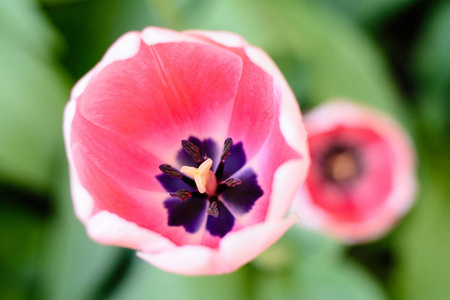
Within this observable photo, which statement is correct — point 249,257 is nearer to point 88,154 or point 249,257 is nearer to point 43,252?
point 88,154

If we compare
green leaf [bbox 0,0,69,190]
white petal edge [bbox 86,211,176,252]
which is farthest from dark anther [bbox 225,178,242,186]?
green leaf [bbox 0,0,69,190]

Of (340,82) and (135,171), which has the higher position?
(340,82)

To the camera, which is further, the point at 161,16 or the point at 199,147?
the point at 161,16

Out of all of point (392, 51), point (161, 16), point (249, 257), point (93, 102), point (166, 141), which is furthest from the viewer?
point (392, 51)

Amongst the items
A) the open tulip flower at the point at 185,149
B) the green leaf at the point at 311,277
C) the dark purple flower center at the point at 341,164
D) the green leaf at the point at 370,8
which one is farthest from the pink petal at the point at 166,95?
the green leaf at the point at 370,8

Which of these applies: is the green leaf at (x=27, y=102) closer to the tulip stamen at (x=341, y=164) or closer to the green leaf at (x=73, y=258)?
the green leaf at (x=73, y=258)

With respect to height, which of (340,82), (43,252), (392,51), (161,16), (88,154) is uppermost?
(392,51)

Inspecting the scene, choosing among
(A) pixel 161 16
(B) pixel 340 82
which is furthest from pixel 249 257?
(B) pixel 340 82

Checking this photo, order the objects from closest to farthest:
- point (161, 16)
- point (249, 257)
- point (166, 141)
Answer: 1. point (249, 257)
2. point (166, 141)
3. point (161, 16)
